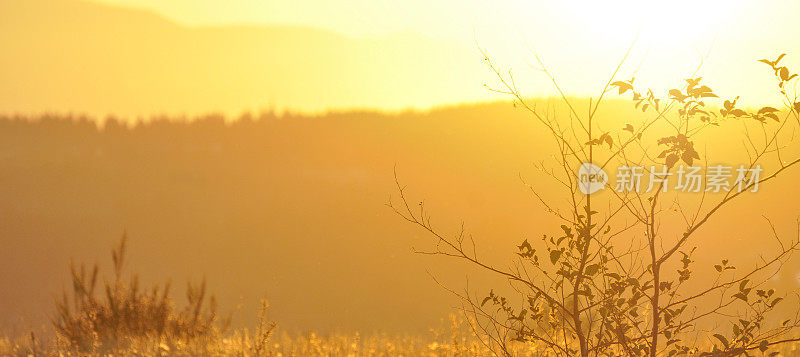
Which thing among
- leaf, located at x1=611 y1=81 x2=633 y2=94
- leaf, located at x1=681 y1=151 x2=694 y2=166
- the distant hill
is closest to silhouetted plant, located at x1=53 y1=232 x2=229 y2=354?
leaf, located at x1=611 y1=81 x2=633 y2=94

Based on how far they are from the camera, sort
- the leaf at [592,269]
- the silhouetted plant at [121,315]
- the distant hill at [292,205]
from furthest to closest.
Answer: the distant hill at [292,205]
the silhouetted plant at [121,315]
the leaf at [592,269]

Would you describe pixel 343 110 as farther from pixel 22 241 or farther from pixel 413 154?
pixel 22 241

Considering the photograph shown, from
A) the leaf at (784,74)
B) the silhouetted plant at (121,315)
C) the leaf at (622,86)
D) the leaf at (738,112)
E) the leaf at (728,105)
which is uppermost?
the leaf at (784,74)

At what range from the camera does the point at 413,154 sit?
91.0 feet

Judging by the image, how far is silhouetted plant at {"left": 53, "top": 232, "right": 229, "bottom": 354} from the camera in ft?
27.2

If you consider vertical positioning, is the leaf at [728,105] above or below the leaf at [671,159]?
above

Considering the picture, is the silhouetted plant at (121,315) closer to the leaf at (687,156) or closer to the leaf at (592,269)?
the leaf at (592,269)

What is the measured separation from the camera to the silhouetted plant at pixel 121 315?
8.28 meters

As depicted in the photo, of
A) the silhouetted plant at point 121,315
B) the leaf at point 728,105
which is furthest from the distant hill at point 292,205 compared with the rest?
the leaf at point 728,105

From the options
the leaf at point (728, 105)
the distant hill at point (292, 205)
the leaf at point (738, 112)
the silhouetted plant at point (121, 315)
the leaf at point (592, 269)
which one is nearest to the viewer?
the leaf at point (738, 112)

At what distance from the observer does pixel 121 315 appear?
8531 millimetres

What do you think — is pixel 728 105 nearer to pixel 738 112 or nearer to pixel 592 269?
pixel 738 112

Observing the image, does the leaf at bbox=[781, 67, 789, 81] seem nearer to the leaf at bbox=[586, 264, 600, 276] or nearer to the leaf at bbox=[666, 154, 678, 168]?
the leaf at bbox=[666, 154, 678, 168]

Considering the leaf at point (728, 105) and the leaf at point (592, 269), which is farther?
the leaf at point (592, 269)
